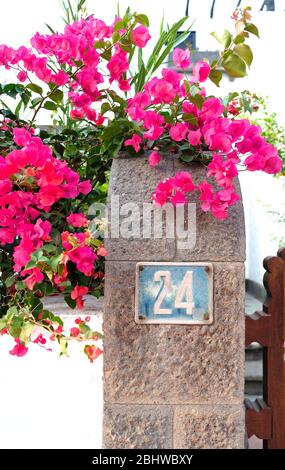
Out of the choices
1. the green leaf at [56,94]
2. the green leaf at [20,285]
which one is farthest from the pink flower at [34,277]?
the green leaf at [56,94]

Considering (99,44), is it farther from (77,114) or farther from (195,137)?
(195,137)

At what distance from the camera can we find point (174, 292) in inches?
58.6

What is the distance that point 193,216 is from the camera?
1.50m

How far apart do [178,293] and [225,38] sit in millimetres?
715

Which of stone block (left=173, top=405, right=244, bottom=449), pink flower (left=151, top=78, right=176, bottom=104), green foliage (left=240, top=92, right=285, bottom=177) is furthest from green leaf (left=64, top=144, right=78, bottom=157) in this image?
green foliage (left=240, top=92, right=285, bottom=177)

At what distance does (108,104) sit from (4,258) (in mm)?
577

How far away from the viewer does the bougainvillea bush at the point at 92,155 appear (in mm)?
1416

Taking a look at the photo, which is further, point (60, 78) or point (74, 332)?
point (60, 78)

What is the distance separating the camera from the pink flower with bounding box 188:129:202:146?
1486mm

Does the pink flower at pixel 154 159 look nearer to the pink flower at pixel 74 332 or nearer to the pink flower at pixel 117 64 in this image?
the pink flower at pixel 117 64

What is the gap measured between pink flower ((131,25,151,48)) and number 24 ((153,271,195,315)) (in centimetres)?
67

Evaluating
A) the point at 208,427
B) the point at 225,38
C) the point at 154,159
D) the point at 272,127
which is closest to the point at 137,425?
the point at 208,427

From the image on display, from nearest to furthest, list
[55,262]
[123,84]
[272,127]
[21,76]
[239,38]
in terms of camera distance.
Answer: [55,262] → [239,38] → [123,84] → [21,76] → [272,127]
